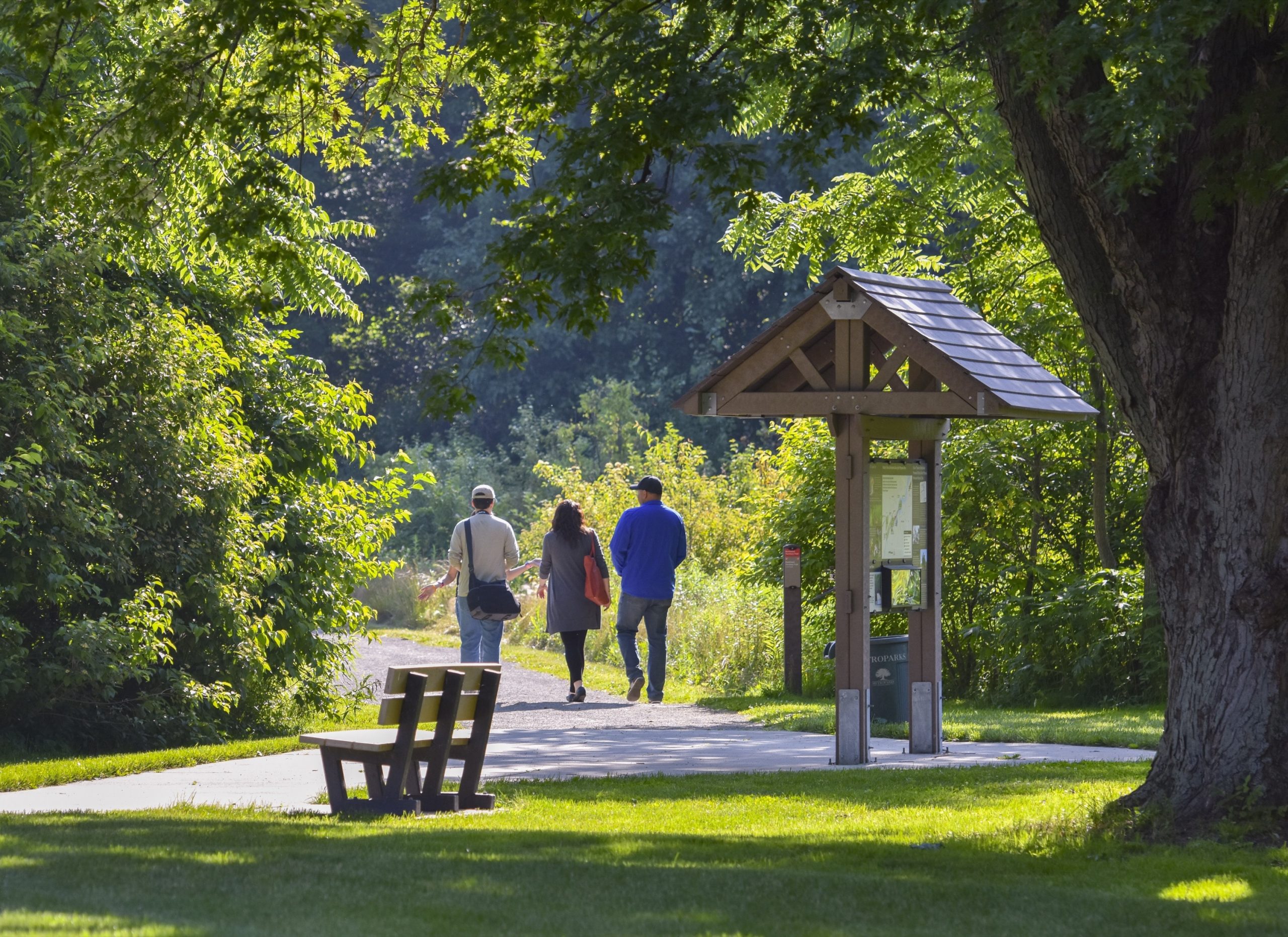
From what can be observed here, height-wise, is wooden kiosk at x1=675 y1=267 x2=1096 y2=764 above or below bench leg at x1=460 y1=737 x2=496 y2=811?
above

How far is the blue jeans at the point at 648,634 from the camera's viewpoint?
559 inches

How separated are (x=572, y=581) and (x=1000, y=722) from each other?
3.72m

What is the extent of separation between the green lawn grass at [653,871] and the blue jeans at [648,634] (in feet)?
17.9

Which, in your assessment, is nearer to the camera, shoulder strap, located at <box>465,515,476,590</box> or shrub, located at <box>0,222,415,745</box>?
shrub, located at <box>0,222,415,745</box>

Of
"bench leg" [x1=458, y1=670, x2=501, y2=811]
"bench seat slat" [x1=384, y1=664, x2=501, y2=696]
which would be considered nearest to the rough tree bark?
"bench leg" [x1=458, y1=670, x2=501, y2=811]

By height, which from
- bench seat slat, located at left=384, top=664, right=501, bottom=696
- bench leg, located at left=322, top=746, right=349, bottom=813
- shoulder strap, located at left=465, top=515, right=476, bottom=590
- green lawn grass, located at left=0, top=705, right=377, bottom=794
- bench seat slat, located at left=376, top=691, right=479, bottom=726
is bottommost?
green lawn grass, located at left=0, top=705, right=377, bottom=794

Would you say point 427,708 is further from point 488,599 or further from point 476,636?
point 476,636

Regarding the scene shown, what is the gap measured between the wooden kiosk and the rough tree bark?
2.00 meters

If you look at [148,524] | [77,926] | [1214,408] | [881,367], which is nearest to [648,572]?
[148,524]

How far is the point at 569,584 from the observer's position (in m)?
14.4

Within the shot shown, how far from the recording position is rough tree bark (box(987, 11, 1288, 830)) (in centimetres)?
712

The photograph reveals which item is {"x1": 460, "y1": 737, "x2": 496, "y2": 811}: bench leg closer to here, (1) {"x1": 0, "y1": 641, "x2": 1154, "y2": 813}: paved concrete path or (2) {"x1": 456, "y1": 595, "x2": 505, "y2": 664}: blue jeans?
(1) {"x1": 0, "y1": 641, "x2": 1154, "y2": 813}: paved concrete path

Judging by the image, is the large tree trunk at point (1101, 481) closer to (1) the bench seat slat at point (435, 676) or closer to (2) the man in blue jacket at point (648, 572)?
(2) the man in blue jacket at point (648, 572)

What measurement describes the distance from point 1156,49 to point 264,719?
8.50m
